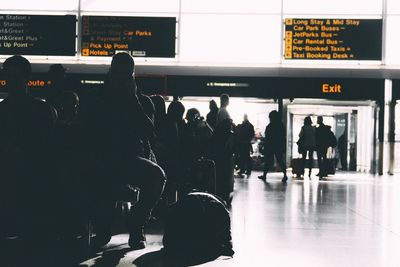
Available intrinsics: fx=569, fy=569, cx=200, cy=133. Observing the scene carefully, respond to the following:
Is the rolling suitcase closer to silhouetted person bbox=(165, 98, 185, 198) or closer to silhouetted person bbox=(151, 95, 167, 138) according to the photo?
silhouetted person bbox=(165, 98, 185, 198)

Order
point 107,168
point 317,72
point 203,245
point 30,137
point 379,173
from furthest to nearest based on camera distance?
point 379,173 < point 317,72 < point 203,245 < point 107,168 < point 30,137

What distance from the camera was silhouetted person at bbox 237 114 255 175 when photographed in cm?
1428

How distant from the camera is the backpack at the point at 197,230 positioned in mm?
4180

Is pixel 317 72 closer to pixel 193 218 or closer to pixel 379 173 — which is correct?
pixel 379 173

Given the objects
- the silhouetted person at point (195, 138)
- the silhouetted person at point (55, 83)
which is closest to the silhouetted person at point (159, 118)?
the silhouetted person at point (195, 138)

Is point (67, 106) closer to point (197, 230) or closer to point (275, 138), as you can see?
point (197, 230)

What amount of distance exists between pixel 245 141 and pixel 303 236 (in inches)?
373

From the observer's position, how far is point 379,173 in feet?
54.6

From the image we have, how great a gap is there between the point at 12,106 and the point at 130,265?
1252 millimetres

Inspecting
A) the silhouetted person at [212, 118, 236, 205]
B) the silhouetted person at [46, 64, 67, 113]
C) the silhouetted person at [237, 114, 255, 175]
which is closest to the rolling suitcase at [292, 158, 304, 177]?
the silhouetted person at [237, 114, 255, 175]

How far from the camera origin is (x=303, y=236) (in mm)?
4918

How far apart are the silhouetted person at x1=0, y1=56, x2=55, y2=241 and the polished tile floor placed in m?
0.52

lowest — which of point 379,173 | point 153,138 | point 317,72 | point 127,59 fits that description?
point 379,173

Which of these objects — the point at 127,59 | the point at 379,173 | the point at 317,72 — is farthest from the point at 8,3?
the point at 127,59
